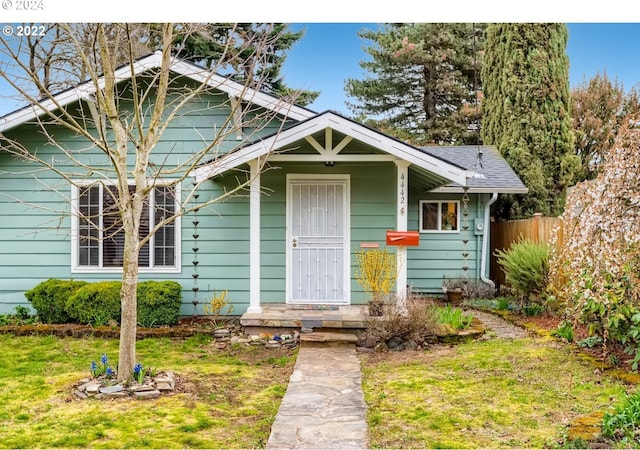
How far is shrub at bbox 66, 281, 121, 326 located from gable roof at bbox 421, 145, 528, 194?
5.65 meters

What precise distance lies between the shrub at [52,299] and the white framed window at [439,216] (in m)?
6.58

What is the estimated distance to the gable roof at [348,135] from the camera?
7.18 metres

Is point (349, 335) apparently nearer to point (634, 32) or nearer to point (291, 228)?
point (291, 228)

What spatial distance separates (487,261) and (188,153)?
20.8 feet

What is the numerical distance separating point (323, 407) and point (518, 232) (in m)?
7.42

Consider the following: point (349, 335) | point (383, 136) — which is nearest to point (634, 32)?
point (383, 136)

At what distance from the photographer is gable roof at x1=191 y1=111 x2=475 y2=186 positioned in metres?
7.18

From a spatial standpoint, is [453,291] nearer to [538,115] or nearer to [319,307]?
[319,307]

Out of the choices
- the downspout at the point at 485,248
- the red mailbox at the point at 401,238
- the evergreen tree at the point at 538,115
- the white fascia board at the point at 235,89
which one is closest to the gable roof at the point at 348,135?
the white fascia board at the point at 235,89

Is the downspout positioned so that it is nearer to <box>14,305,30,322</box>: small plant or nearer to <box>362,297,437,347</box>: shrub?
<box>362,297,437,347</box>: shrub

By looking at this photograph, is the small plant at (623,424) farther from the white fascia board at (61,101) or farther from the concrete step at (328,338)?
the white fascia board at (61,101)

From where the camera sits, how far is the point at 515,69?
43.2 ft
